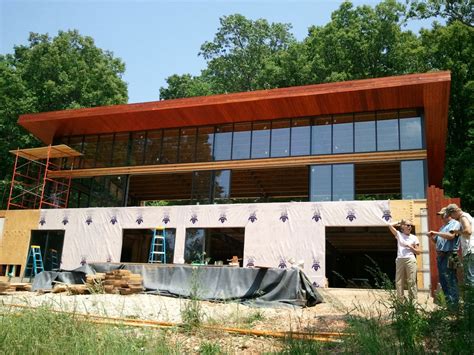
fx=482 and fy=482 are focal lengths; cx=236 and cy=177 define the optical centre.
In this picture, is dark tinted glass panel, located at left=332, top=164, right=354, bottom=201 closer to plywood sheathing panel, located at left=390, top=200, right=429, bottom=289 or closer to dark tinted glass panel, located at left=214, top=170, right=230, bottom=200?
plywood sheathing panel, located at left=390, top=200, right=429, bottom=289

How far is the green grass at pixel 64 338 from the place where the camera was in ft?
16.1

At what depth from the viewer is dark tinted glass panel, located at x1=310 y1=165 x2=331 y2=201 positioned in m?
15.9

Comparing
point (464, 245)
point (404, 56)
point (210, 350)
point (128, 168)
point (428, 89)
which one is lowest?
point (210, 350)

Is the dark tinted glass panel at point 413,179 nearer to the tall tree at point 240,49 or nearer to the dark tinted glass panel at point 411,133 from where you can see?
the dark tinted glass panel at point 411,133

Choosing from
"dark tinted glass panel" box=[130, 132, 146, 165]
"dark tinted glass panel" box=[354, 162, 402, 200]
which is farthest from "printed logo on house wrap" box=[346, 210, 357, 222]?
"dark tinted glass panel" box=[130, 132, 146, 165]

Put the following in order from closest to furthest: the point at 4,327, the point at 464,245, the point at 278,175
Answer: the point at 4,327 → the point at 464,245 → the point at 278,175

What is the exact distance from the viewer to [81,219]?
18219mm

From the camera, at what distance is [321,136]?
16766 mm

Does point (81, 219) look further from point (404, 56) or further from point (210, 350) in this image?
point (404, 56)

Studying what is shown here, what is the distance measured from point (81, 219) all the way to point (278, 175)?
25.7ft

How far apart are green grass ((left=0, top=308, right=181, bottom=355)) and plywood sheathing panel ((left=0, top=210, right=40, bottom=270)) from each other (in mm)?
13910

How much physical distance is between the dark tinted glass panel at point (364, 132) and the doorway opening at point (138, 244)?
7027mm

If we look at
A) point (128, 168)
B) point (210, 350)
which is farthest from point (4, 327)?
point (128, 168)

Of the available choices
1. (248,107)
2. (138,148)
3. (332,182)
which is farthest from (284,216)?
(138,148)
